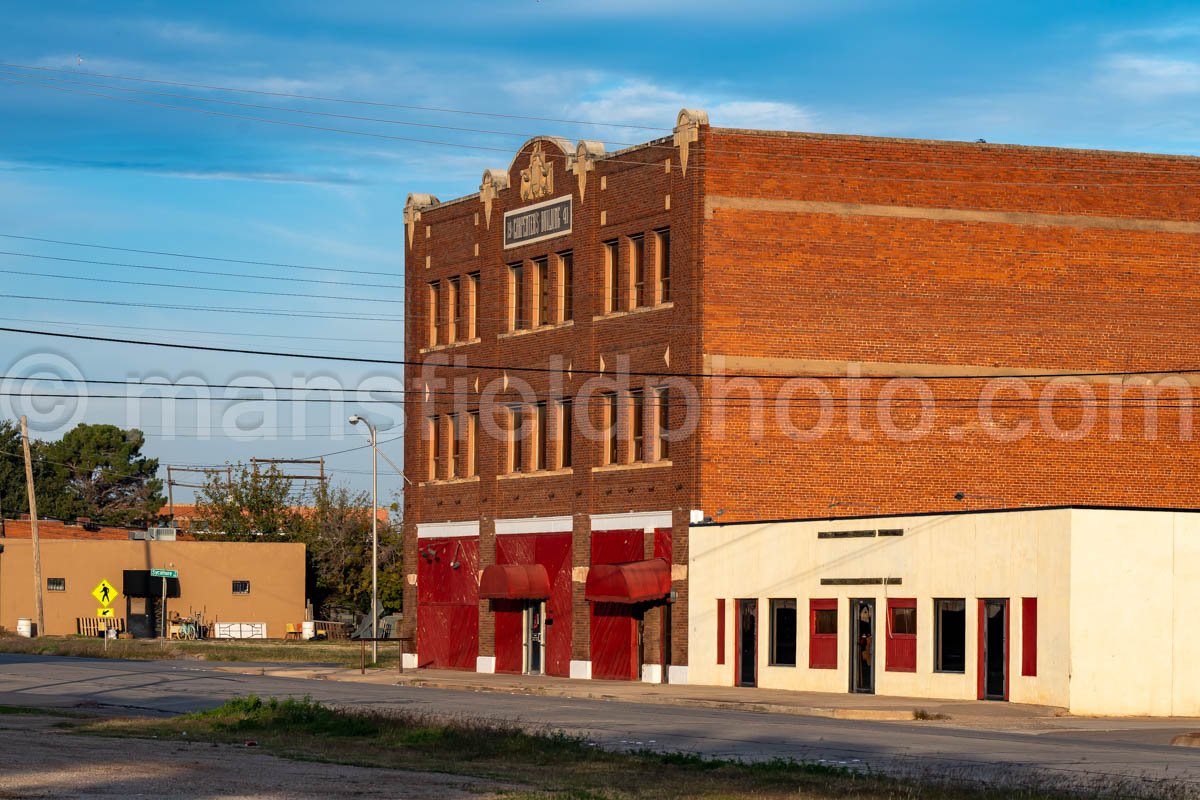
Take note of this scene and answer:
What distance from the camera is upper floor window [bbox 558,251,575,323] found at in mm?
48844

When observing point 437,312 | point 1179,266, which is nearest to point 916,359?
point 1179,266

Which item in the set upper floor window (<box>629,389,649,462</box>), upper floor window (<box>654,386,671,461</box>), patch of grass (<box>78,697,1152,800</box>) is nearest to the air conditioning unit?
upper floor window (<box>629,389,649,462</box>)

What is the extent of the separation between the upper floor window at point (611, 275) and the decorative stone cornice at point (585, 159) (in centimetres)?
172

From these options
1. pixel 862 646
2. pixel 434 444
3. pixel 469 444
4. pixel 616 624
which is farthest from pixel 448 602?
pixel 862 646

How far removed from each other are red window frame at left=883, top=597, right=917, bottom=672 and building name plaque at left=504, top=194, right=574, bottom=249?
1589cm

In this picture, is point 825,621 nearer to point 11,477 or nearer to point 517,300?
point 517,300

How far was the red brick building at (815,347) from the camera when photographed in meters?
43.7

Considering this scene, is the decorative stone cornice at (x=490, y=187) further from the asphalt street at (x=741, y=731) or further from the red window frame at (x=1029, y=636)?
the red window frame at (x=1029, y=636)

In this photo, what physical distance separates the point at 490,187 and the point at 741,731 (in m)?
28.3

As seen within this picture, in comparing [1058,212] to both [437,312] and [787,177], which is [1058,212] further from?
[437,312]

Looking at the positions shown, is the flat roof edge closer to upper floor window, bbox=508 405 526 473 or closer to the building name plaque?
upper floor window, bbox=508 405 526 473

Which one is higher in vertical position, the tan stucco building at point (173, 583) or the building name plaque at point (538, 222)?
the building name plaque at point (538, 222)

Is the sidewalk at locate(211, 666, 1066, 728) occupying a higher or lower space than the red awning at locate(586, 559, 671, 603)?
lower

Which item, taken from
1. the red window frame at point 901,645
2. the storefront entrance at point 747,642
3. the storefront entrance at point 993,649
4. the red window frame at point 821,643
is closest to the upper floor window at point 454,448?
the storefront entrance at point 747,642
